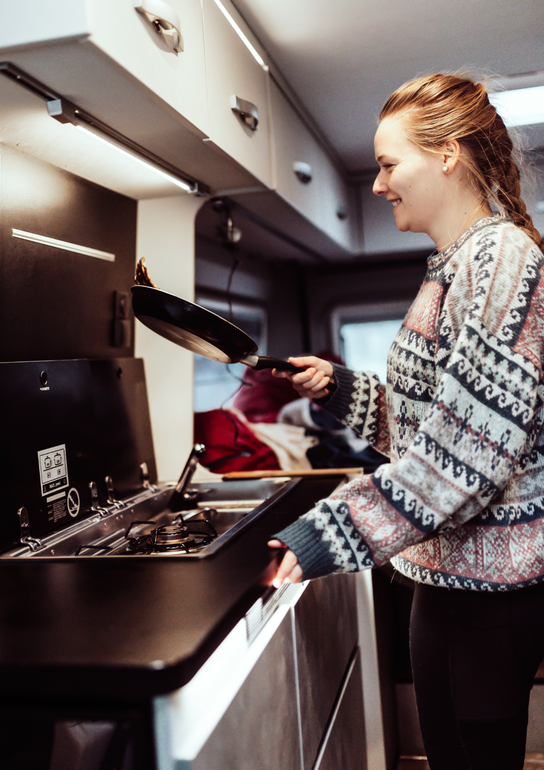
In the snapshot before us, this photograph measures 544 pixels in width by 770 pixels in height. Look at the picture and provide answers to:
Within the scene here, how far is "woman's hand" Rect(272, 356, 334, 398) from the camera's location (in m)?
1.24

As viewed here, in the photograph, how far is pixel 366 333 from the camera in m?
3.21

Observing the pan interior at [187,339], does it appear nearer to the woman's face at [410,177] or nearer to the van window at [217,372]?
the woman's face at [410,177]

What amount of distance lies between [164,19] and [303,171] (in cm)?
99

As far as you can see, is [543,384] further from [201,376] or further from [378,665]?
[201,376]

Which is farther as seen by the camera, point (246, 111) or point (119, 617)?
point (246, 111)

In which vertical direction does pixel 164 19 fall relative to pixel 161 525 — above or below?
above

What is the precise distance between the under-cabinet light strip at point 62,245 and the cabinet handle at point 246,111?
430mm

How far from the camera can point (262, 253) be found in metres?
2.71

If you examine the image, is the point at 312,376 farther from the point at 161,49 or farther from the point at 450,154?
the point at 161,49

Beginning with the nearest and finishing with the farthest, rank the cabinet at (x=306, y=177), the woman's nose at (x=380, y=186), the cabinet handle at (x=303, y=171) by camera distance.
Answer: the woman's nose at (x=380, y=186)
the cabinet at (x=306, y=177)
the cabinet handle at (x=303, y=171)

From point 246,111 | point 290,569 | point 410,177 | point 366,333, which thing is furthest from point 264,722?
point 366,333

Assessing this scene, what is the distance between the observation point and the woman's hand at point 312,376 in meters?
1.24

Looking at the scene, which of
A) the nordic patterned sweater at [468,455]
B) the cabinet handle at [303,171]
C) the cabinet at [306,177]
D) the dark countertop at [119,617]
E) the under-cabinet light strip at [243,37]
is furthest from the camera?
the cabinet handle at [303,171]

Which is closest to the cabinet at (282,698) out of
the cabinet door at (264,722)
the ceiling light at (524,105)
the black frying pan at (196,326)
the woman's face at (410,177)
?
the cabinet door at (264,722)
